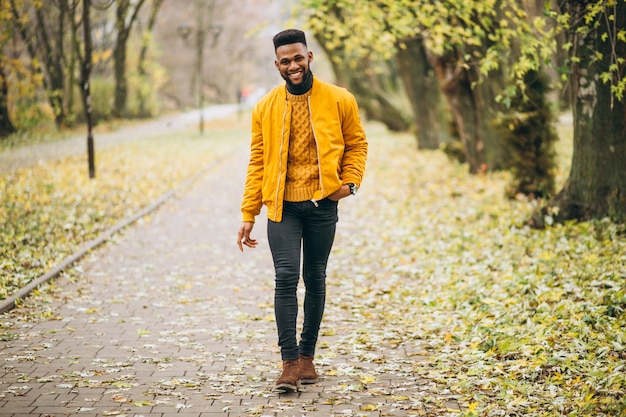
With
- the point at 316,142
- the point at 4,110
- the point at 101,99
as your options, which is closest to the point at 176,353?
→ the point at 316,142

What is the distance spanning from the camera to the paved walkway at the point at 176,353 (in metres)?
5.16

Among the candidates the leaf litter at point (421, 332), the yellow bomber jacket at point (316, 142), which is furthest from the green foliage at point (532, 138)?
the yellow bomber jacket at point (316, 142)

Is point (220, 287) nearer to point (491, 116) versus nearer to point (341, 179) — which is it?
point (341, 179)

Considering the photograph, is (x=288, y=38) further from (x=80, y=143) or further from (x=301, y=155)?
(x=80, y=143)

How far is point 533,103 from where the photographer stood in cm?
1209

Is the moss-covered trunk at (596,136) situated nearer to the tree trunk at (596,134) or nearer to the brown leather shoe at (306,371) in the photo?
the tree trunk at (596,134)

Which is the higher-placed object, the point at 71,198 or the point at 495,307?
the point at 71,198

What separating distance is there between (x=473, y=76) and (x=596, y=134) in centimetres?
678

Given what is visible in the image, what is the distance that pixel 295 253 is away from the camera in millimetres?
5242

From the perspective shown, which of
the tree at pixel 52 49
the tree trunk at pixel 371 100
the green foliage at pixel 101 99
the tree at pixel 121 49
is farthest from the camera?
the green foliage at pixel 101 99

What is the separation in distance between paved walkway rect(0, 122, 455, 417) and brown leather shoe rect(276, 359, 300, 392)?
0.07 metres

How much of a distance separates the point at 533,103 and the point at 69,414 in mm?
9023

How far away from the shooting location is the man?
17.0 ft

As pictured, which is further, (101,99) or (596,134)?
(101,99)
